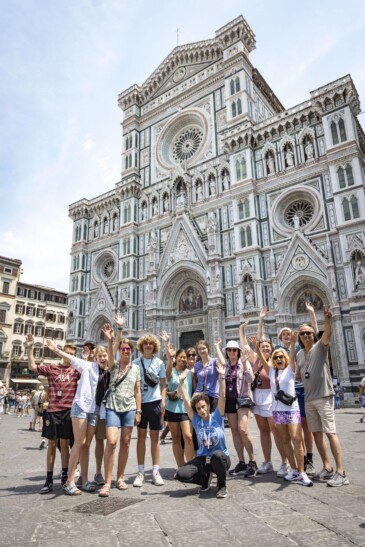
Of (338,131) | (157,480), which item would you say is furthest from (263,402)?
(338,131)

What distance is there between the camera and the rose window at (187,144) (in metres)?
29.4

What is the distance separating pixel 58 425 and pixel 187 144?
28.0 metres

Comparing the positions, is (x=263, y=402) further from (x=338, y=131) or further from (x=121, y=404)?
(x=338, y=131)

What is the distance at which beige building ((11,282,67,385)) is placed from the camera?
1612 inches

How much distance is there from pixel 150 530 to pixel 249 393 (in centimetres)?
272

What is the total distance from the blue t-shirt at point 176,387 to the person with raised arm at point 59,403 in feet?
4.74

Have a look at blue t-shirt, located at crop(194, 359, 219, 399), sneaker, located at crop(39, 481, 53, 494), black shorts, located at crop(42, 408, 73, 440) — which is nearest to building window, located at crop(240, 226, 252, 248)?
blue t-shirt, located at crop(194, 359, 219, 399)

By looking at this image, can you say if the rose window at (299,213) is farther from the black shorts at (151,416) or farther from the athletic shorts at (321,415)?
the black shorts at (151,416)

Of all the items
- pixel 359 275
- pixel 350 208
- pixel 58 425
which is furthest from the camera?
pixel 350 208

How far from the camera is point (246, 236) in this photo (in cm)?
2328

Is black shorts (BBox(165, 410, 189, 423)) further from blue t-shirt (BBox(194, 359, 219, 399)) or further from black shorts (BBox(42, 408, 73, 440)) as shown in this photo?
black shorts (BBox(42, 408, 73, 440))

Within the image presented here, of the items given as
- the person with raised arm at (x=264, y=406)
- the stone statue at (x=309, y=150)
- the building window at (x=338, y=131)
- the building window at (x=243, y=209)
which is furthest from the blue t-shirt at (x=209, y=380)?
the stone statue at (x=309, y=150)

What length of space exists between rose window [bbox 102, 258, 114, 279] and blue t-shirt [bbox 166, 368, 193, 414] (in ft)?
86.8

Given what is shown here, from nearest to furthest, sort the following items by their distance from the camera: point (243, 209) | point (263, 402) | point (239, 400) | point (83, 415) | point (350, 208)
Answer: point (83, 415), point (239, 400), point (263, 402), point (350, 208), point (243, 209)
